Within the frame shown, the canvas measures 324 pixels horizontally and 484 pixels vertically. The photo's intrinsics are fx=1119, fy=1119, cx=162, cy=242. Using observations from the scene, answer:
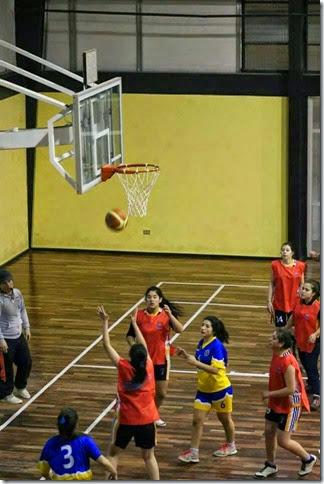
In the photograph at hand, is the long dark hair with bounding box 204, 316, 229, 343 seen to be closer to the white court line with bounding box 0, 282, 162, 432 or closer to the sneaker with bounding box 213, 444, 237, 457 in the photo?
the sneaker with bounding box 213, 444, 237, 457

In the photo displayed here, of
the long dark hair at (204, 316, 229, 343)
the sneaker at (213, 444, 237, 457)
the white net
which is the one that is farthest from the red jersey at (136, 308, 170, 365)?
the white net

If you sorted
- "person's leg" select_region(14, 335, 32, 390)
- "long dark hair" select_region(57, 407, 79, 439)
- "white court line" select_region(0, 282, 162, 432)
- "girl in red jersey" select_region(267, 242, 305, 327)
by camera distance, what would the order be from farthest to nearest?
1. "girl in red jersey" select_region(267, 242, 305, 327)
2. "person's leg" select_region(14, 335, 32, 390)
3. "white court line" select_region(0, 282, 162, 432)
4. "long dark hair" select_region(57, 407, 79, 439)

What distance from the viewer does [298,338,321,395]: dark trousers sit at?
1162 cm

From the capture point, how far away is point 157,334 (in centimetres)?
1068

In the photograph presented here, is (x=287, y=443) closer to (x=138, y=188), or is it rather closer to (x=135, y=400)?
(x=135, y=400)

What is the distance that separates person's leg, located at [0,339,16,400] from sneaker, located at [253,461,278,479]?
312 cm

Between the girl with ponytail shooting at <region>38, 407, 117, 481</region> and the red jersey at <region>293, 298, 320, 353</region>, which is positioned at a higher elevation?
the red jersey at <region>293, 298, 320, 353</region>

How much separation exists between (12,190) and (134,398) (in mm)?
10233

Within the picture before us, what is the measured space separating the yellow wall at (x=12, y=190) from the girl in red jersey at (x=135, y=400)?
9539 mm

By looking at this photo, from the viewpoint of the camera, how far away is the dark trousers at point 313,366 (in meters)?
11.6

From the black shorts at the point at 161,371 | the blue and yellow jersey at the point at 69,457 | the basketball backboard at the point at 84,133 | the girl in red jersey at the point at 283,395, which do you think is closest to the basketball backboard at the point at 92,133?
the basketball backboard at the point at 84,133

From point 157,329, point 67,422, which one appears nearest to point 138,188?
point 157,329

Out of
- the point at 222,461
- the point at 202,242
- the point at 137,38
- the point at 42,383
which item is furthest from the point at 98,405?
the point at 137,38

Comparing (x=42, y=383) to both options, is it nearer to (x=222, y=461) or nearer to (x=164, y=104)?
(x=222, y=461)
